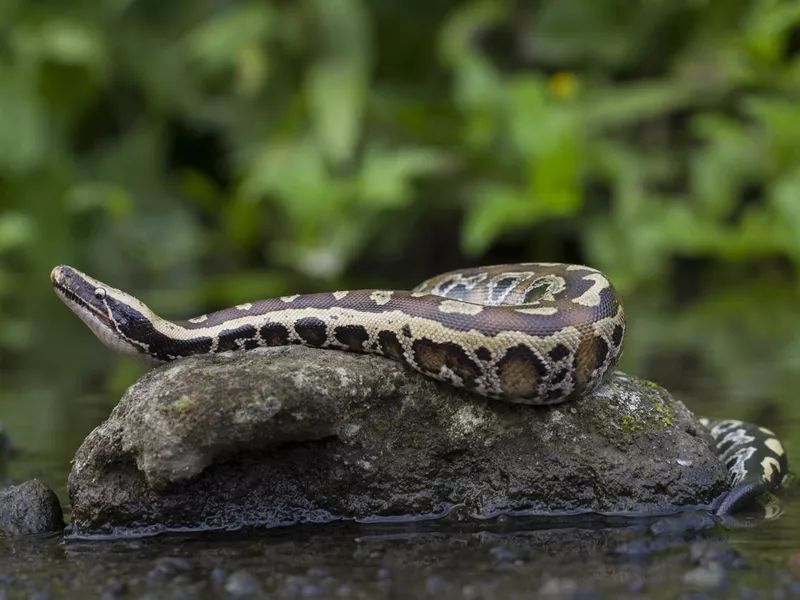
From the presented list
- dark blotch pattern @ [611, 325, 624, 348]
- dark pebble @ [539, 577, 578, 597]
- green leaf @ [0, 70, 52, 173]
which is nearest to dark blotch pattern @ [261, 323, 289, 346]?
dark blotch pattern @ [611, 325, 624, 348]

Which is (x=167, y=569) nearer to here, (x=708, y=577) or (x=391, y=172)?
(x=708, y=577)

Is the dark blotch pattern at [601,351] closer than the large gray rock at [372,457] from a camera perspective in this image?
No

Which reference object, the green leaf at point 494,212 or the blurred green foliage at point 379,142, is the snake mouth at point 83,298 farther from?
the green leaf at point 494,212

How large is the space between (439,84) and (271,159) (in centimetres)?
379

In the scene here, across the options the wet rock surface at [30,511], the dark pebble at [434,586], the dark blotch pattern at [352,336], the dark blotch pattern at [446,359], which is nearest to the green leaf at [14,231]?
the wet rock surface at [30,511]

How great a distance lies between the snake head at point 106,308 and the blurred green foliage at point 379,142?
859cm

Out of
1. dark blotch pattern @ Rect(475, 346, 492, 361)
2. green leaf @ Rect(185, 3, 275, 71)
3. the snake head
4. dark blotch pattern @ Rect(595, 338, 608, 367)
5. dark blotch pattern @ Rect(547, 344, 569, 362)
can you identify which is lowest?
dark blotch pattern @ Rect(595, 338, 608, 367)

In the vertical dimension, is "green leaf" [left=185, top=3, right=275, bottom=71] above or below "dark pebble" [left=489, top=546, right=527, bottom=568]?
above

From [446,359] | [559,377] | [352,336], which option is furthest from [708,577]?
[352,336]

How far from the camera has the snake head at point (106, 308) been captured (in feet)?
24.8

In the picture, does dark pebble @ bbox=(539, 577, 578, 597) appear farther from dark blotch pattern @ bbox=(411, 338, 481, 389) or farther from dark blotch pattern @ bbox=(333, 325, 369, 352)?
dark blotch pattern @ bbox=(333, 325, 369, 352)

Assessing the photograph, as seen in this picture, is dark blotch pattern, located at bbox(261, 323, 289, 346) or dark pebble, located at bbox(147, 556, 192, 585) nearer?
dark pebble, located at bbox(147, 556, 192, 585)

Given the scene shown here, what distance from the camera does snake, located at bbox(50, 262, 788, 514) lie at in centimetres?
701

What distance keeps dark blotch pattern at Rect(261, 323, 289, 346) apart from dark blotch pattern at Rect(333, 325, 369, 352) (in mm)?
370
